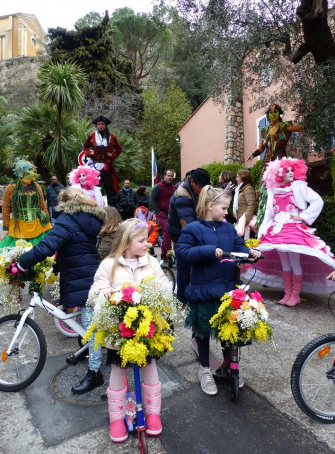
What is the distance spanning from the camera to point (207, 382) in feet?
9.99

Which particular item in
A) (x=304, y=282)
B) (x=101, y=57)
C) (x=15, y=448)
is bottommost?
(x=15, y=448)

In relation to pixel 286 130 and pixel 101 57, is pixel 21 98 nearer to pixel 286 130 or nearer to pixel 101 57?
pixel 101 57

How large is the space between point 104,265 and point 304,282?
3.68m

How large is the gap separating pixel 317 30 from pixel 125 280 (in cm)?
594

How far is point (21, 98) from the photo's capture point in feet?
101

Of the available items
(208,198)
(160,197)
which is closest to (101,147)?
(160,197)

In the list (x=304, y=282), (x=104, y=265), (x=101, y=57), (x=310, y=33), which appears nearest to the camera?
(x=104, y=265)

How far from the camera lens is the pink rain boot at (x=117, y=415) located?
2443 millimetres

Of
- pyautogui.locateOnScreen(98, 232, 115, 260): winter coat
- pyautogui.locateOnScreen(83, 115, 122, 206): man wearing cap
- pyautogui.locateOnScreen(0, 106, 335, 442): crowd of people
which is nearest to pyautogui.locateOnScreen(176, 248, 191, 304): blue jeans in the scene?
pyautogui.locateOnScreen(0, 106, 335, 442): crowd of people

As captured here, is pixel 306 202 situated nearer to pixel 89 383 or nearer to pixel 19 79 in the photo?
pixel 89 383

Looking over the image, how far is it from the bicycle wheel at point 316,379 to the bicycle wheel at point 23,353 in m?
2.06

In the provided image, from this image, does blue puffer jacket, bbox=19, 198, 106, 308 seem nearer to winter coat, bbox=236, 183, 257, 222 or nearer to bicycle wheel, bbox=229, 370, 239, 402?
bicycle wheel, bbox=229, 370, 239, 402

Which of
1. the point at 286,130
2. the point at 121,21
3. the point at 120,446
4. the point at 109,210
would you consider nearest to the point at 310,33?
the point at 286,130

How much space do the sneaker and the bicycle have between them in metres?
0.69
